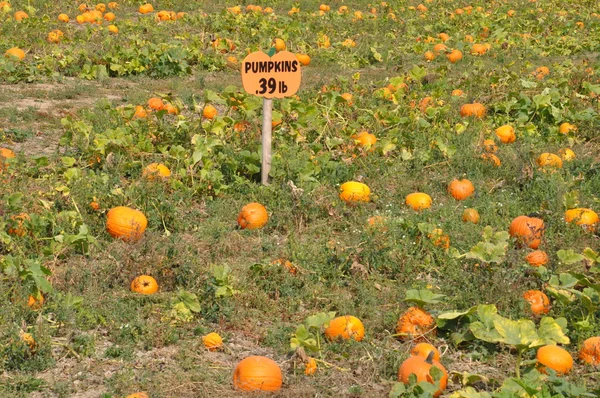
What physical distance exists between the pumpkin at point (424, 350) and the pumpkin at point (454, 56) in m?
8.54

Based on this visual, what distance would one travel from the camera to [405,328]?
201 inches

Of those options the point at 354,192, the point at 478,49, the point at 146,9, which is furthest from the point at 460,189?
the point at 146,9

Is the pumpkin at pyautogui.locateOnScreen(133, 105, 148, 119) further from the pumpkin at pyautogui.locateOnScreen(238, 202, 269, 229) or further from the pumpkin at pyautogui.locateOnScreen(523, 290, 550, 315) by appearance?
the pumpkin at pyautogui.locateOnScreen(523, 290, 550, 315)

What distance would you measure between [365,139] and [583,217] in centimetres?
231

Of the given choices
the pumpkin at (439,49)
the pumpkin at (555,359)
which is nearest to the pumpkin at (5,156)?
the pumpkin at (555,359)

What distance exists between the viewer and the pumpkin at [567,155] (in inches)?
312

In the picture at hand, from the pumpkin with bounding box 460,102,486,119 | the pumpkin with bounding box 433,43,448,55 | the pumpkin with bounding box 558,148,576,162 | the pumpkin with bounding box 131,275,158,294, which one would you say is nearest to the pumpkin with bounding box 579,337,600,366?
the pumpkin with bounding box 131,275,158,294

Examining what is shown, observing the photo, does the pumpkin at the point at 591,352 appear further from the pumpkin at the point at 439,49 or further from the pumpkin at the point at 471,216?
the pumpkin at the point at 439,49

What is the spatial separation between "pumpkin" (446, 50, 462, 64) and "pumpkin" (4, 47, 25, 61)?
5.86 m

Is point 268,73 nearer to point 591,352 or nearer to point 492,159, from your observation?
point 492,159

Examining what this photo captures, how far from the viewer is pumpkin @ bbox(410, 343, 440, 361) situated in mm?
4668

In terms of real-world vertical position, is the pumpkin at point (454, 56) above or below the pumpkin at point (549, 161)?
below

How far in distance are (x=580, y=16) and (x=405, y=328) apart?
12959 mm

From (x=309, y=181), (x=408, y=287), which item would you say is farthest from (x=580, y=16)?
(x=408, y=287)
